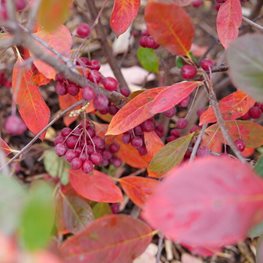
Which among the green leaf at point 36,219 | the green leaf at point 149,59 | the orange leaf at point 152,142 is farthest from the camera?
the green leaf at point 149,59

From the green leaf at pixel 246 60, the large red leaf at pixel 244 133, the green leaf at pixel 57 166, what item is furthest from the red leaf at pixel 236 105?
the green leaf at pixel 57 166

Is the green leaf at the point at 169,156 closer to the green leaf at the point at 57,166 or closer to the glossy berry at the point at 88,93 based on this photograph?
the glossy berry at the point at 88,93

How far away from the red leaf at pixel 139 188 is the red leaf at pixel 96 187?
4 centimetres

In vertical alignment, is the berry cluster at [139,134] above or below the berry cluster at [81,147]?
below

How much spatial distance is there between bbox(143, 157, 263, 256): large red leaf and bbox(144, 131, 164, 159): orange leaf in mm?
518

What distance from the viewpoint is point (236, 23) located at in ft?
3.12

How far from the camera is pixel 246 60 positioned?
2.28ft

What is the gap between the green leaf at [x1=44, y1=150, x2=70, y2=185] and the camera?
50.6 inches

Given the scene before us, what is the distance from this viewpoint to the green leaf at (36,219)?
48cm

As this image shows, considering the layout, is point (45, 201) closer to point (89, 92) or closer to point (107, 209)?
point (89, 92)

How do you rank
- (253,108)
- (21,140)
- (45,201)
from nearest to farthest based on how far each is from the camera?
1. (45,201)
2. (253,108)
3. (21,140)

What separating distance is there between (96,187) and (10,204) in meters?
0.60

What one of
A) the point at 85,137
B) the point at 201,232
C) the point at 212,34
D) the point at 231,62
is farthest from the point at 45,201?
the point at 212,34

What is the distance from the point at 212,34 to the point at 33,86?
1.05 meters
